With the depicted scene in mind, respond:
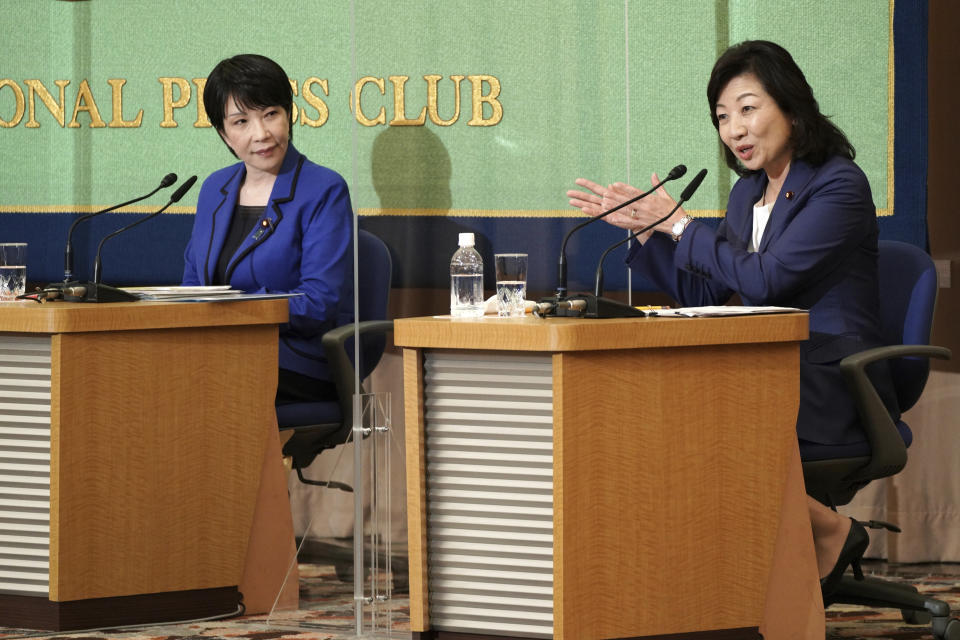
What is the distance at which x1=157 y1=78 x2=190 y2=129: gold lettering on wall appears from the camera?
497 cm

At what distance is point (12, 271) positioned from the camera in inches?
146

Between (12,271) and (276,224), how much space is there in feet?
2.37

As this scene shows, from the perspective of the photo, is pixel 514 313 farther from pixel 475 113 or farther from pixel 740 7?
pixel 740 7

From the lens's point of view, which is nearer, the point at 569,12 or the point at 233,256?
the point at 569,12

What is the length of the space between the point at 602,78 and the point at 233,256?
50.4 inches

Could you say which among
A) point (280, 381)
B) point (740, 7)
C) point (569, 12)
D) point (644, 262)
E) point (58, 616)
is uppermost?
A: point (740, 7)

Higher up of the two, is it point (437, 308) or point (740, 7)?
point (740, 7)

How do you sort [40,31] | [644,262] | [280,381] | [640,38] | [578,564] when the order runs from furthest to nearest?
[40,31], [640,38], [280,381], [644,262], [578,564]

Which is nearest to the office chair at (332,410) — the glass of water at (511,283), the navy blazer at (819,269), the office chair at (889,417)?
the glass of water at (511,283)

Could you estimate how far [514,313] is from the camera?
2951 mm

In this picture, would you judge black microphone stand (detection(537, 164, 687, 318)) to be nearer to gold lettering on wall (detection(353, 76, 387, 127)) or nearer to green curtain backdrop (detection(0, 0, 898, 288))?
green curtain backdrop (detection(0, 0, 898, 288))

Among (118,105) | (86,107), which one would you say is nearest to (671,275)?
(118,105)

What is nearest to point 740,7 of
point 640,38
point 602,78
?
point 640,38

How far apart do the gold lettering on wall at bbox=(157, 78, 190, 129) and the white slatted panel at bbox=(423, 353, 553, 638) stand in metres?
2.49
